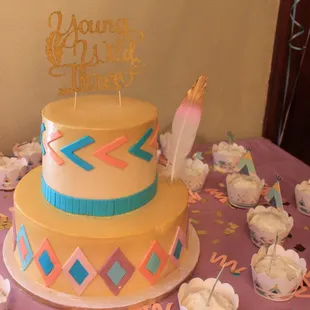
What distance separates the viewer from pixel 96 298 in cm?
110

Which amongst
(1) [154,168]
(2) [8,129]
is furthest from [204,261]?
(2) [8,129]

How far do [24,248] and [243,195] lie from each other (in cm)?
71

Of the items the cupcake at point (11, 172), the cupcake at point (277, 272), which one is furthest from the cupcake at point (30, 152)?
the cupcake at point (277, 272)

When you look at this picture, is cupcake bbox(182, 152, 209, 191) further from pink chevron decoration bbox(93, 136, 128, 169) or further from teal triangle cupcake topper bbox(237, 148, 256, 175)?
pink chevron decoration bbox(93, 136, 128, 169)

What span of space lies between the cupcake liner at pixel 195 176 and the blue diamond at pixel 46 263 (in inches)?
23.7

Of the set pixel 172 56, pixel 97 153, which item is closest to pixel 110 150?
pixel 97 153

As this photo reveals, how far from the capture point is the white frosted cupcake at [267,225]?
51.9 inches

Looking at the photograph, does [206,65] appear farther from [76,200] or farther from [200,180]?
[76,200]

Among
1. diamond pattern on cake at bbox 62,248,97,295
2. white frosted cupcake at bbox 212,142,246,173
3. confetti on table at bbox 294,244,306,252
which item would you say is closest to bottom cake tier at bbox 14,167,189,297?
diamond pattern on cake at bbox 62,248,97,295

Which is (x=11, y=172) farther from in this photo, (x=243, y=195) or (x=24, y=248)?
Answer: (x=243, y=195)

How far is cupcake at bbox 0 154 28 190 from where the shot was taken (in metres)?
1.53

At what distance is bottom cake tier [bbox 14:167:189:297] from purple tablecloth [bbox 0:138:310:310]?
0.24 feet

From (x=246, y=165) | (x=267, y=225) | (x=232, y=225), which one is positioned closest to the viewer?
(x=267, y=225)

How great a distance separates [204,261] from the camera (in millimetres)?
1279
